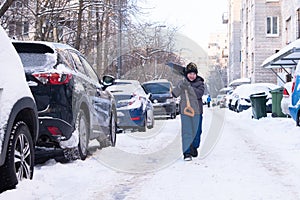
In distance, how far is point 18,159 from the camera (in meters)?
5.39

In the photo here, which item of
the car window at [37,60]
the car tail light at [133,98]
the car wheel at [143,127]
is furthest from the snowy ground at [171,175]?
the car wheel at [143,127]

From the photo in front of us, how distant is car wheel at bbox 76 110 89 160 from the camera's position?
24.6ft

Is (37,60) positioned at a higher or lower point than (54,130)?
higher

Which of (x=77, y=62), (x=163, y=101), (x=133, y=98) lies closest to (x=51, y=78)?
(x=77, y=62)

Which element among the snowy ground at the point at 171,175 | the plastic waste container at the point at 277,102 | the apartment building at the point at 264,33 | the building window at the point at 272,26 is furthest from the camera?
the building window at the point at 272,26

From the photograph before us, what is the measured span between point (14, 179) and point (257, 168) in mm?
3676

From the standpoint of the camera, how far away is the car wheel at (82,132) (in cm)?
750

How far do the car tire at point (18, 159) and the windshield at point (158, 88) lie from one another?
16103 mm

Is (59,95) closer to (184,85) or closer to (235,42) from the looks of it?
(184,85)

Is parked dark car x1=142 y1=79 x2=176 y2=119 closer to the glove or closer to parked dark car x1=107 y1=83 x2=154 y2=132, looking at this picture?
parked dark car x1=107 y1=83 x2=154 y2=132

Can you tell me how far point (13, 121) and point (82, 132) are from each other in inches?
105

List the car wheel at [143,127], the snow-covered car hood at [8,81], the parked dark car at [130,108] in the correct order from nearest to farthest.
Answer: the snow-covered car hood at [8,81] → the parked dark car at [130,108] → the car wheel at [143,127]

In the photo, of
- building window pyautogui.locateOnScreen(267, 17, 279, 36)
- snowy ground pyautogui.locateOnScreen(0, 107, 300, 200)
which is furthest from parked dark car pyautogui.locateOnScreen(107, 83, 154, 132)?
building window pyautogui.locateOnScreen(267, 17, 279, 36)

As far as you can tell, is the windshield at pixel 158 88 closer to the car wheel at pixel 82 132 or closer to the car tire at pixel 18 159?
the car wheel at pixel 82 132
